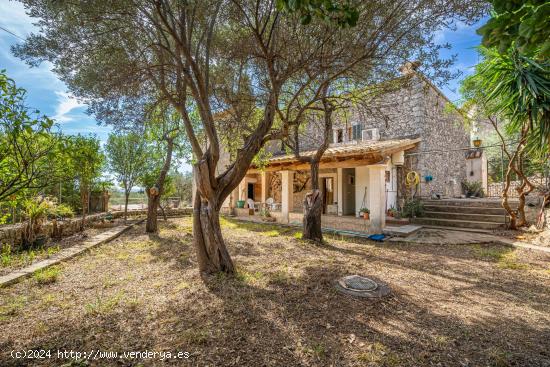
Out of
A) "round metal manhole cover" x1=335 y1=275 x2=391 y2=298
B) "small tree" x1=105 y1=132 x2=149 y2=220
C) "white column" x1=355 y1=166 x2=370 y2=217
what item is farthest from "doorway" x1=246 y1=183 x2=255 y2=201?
"round metal manhole cover" x1=335 y1=275 x2=391 y2=298

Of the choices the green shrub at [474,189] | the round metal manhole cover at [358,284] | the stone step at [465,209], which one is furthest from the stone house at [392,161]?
the round metal manhole cover at [358,284]

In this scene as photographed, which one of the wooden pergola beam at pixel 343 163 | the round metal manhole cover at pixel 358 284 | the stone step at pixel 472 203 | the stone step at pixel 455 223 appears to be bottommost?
the round metal manhole cover at pixel 358 284

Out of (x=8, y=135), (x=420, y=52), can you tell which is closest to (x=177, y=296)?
(x=8, y=135)

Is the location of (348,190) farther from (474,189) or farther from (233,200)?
(474,189)

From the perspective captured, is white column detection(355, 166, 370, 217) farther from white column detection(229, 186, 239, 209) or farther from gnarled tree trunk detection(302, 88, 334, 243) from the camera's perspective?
white column detection(229, 186, 239, 209)

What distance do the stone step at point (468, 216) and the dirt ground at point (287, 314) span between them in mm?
4054

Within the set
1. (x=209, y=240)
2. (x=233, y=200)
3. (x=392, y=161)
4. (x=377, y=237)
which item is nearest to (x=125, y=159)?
(x=233, y=200)

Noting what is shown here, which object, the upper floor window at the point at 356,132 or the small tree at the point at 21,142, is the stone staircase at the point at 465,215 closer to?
the upper floor window at the point at 356,132

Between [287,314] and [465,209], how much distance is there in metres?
10.5

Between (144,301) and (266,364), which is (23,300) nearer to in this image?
(144,301)

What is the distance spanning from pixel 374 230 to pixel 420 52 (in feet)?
18.9

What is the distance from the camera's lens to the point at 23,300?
12.6 feet

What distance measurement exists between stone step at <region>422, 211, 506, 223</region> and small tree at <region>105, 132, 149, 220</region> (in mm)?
13240

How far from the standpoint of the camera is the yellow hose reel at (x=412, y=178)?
11.6 metres
